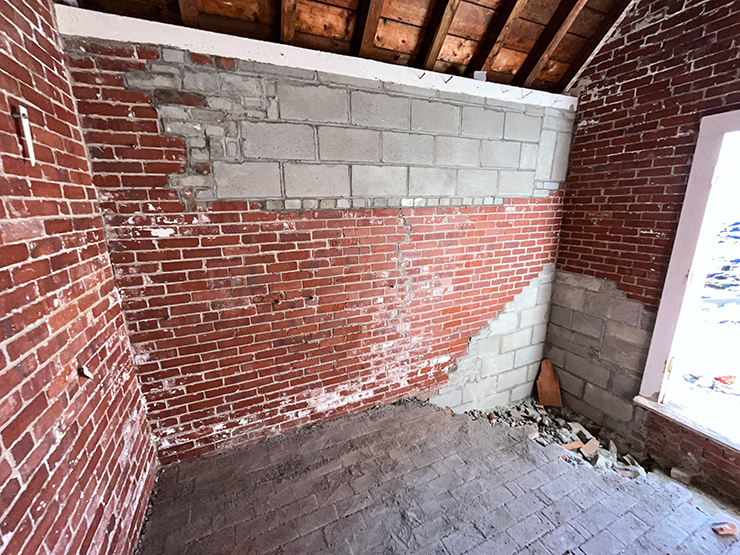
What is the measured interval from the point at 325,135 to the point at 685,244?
3.13 metres

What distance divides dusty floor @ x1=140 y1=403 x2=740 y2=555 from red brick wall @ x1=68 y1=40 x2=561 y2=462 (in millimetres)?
329

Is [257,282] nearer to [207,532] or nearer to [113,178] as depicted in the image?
[113,178]

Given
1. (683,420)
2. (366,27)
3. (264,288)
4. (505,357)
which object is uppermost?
(366,27)

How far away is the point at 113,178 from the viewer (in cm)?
177

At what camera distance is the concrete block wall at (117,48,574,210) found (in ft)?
6.19

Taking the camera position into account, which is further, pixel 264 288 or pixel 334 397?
pixel 334 397

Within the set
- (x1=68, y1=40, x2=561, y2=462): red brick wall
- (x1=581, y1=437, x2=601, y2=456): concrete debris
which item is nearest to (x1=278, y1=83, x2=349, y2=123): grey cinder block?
(x1=68, y1=40, x2=561, y2=462): red brick wall

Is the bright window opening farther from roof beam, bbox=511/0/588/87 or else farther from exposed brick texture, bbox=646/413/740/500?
roof beam, bbox=511/0/588/87

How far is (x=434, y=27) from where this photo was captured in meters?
2.32

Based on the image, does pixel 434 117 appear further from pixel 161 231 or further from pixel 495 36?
pixel 161 231

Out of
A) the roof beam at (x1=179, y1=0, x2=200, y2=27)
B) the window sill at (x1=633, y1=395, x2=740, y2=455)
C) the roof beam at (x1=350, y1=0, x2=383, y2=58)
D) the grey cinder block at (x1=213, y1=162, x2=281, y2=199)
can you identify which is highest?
the roof beam at (x1=350, y1=0, x2=383, y2=58)

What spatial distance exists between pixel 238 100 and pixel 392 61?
134 centimetres

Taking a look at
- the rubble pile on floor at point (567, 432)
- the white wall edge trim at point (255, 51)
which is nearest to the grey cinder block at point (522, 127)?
the white wall edge trim at point (255, 51)

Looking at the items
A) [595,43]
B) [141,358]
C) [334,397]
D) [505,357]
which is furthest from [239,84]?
[505,357]
